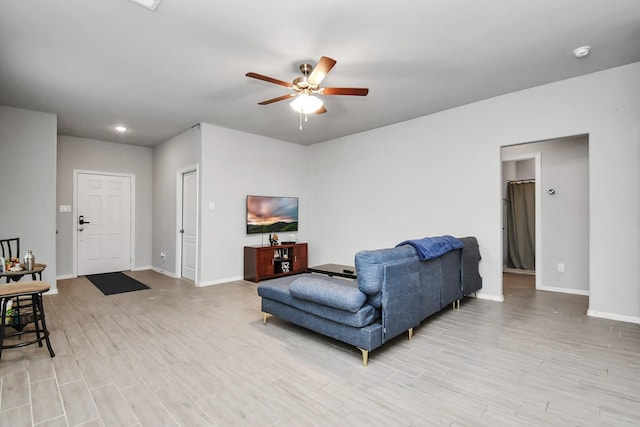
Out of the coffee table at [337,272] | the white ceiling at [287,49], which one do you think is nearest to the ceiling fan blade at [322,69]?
the white ceiling at [287,49]

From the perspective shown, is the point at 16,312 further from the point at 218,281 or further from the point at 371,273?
the point at 371,273

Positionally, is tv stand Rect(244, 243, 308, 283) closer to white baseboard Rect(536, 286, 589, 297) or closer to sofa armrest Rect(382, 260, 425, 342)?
sofa armrest Rect(382, 260, 425, 342)

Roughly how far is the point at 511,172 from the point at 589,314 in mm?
3805

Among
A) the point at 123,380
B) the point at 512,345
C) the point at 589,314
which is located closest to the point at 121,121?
the point at 123,380

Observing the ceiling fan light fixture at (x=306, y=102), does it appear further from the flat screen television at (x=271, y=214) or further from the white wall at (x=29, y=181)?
the white wall at (x=29, y=181)

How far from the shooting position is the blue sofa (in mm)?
2428

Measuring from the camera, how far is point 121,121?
195 inches

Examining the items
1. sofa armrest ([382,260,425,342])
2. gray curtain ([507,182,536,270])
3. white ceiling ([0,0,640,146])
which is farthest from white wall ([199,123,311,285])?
gray curtain ([507,182,536,270])

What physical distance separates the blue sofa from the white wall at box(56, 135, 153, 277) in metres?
4.69

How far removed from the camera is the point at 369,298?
2.50 metres

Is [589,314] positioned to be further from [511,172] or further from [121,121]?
[121,121]

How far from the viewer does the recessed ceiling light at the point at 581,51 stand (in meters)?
2.89

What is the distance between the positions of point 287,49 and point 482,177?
3059 millimetres

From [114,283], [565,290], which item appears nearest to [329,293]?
[565,290]
